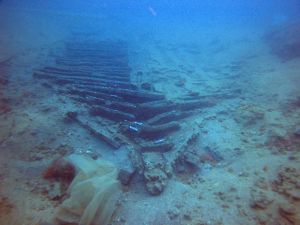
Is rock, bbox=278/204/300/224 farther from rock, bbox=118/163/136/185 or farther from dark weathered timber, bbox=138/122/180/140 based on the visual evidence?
dark weathered timber, bbox=138/122/180/140

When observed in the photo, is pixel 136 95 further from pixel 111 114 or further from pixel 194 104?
pixel 194 104

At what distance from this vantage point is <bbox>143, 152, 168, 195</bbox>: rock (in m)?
4.31

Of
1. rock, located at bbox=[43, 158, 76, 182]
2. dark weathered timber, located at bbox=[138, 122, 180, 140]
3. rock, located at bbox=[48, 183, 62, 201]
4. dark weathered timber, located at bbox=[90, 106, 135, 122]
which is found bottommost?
rock, located at bbox=[48, 183, 62, 201]

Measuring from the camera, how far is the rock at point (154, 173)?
170 inches

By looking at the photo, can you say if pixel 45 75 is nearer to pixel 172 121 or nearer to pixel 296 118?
pixel 172 121

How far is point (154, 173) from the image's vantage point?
4.55 m

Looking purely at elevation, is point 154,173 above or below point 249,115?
below

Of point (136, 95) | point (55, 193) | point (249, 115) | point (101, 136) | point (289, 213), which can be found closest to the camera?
point (289, 213)

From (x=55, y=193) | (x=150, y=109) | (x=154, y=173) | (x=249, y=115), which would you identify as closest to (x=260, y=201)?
(x=154, y=173)

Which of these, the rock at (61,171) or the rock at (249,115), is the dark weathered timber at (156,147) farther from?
the rock at (249,115)

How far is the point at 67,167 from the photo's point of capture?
4293mm

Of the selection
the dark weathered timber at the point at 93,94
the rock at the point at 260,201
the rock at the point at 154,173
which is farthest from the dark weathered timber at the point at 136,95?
the rock at the point at 260,201

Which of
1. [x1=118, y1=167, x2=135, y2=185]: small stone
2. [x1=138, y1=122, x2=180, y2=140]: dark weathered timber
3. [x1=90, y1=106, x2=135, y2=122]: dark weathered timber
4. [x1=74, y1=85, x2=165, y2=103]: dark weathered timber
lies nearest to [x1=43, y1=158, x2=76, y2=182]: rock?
[x1=118, y1=167, x2=135, y2=185]: small stone

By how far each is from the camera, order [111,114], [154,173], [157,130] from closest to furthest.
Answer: [154,173]
[157,130]
[111,114]
